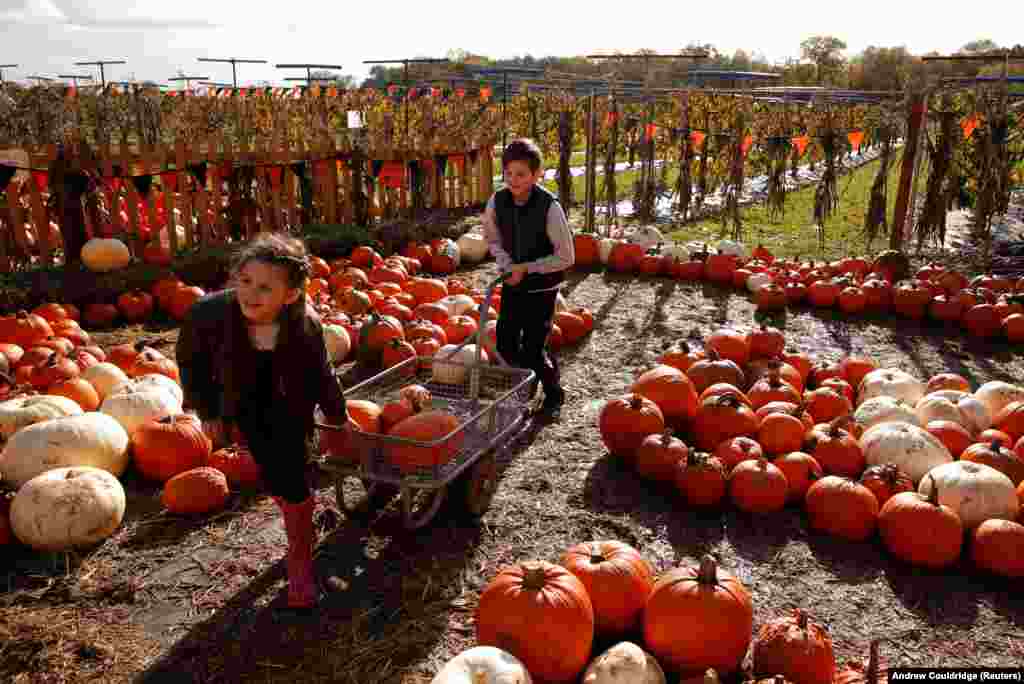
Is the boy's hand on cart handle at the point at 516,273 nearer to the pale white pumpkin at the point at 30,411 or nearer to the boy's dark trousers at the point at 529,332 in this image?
the boy's dark trousers at the point at 529,332

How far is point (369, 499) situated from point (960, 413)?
3.64 meters

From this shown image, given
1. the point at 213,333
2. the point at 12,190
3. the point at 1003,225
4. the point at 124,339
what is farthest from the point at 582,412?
the point at 1003,225

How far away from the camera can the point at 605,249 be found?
32.8ft

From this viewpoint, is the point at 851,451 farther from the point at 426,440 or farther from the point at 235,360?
the point at 235,360

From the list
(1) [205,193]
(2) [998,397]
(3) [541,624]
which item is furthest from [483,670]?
(1) [205,193]

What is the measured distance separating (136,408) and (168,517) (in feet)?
3.01

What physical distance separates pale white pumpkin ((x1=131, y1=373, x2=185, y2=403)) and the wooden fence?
4207 millimetres

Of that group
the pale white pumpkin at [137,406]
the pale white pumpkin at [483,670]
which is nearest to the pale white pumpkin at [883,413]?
the pale white pumpkin at [483,670]

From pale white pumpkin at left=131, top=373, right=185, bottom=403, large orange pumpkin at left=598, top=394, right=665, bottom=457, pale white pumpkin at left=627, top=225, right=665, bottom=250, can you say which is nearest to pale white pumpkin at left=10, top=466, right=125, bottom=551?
pale white pumpkin at left=131, top=373, right=185, bottom=403

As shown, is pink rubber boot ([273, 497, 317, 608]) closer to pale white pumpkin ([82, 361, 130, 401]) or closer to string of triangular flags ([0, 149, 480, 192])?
pale white pumpkin ([82, 361, 130, 401])

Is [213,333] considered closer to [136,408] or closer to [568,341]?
[136,408]

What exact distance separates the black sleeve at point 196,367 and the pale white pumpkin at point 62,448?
1502 mm

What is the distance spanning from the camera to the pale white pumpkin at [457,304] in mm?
7031

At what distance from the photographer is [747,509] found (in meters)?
4.00
